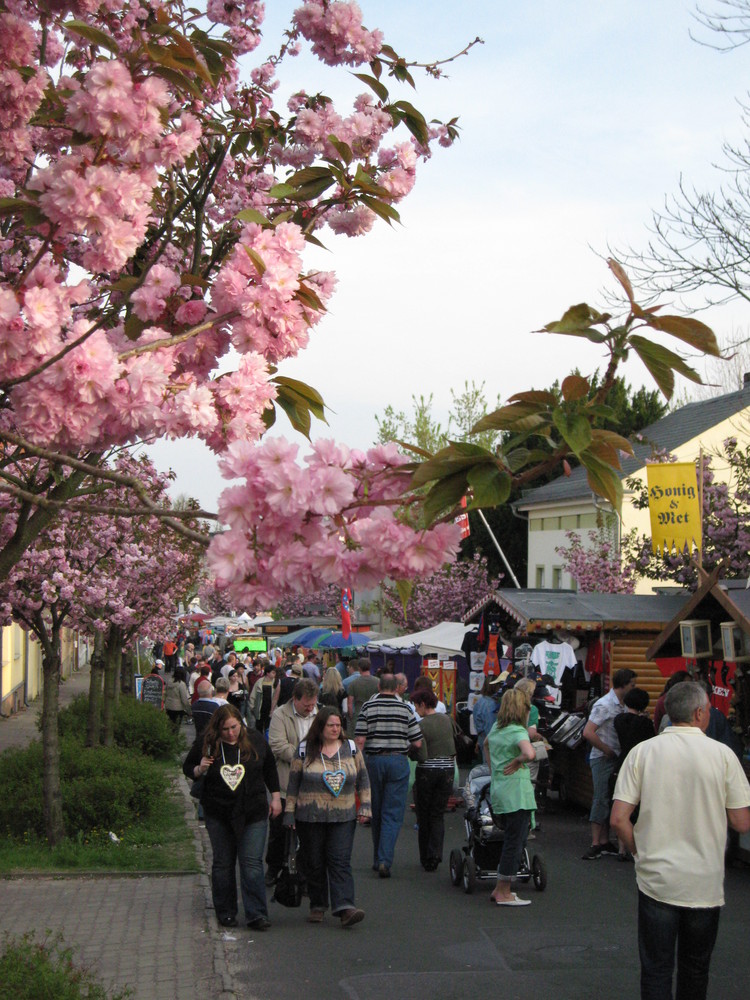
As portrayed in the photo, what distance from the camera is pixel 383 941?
28.0 feet

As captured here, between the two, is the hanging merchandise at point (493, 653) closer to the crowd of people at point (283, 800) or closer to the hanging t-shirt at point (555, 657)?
the hanging t-shirt at point (555, 657)

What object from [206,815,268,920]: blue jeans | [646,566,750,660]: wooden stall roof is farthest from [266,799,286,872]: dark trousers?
[646,566,750,660]: wooden stall roof

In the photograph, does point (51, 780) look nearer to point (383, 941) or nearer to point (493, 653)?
point (383, 941)

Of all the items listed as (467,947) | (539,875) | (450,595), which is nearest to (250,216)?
(467,947)

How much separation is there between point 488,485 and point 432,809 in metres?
9.41

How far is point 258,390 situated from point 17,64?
1545mm

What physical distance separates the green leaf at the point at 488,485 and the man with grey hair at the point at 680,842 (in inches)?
135

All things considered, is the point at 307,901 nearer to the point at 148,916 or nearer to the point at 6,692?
the point at 148,916

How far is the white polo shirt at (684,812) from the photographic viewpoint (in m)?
5.59

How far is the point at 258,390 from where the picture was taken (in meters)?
3.67

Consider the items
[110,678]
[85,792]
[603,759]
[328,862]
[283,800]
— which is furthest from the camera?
[110,678]

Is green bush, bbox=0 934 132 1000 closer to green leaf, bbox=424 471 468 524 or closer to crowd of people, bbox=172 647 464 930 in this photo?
crowd of people, bbox=172 647 464 930

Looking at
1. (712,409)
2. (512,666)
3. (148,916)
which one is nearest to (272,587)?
(148,916)

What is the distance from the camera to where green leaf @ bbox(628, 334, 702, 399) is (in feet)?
8.58
